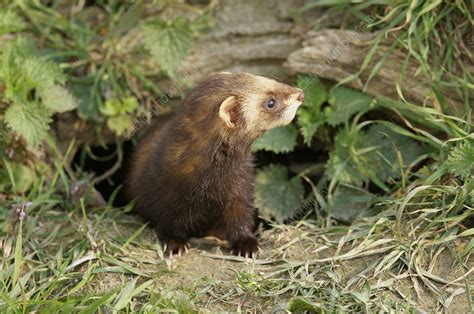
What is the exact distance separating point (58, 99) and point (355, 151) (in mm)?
2153

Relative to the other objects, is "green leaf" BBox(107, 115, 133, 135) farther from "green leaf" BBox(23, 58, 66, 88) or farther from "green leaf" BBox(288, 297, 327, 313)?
"green leaf" BBox(288, 297, 327, 313)

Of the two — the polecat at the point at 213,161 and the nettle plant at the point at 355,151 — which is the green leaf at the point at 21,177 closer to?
the polecat at the point at 213,161

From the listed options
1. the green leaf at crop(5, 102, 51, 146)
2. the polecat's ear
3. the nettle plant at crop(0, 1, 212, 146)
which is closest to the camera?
the polecat's ear

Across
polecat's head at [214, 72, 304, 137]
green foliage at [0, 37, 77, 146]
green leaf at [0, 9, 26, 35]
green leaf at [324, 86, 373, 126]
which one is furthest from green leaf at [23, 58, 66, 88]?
green leaf at [324, 86, 373, 126]

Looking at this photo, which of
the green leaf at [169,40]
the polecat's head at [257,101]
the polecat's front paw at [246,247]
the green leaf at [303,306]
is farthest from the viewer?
the green leaf at [169,40]

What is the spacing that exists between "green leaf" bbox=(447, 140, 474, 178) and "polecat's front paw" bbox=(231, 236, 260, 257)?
1.27 metres

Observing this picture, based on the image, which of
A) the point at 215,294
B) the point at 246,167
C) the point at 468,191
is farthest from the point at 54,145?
the point at 468,191

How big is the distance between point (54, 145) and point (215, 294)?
6.38 ft

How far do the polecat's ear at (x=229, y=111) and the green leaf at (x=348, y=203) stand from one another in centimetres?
112

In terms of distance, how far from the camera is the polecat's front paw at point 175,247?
4.25m

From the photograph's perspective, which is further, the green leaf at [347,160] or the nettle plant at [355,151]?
the green leaf at [347,160]

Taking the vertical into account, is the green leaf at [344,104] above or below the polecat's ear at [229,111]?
below

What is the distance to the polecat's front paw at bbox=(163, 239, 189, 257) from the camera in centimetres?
425

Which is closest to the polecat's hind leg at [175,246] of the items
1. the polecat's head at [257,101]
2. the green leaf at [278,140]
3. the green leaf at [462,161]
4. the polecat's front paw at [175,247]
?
the polecat's front paw at [175,247]
